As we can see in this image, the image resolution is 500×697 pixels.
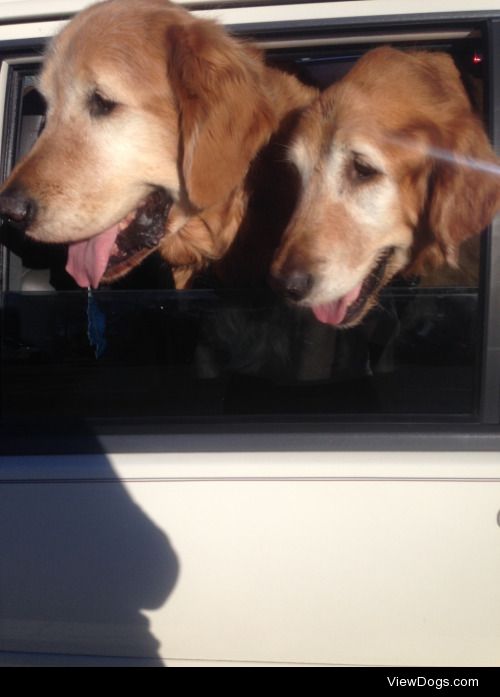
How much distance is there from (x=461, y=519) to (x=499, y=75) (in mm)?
1214

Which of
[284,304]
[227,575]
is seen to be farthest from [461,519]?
[284,304]

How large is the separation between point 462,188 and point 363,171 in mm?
348

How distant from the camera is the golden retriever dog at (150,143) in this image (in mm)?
2871

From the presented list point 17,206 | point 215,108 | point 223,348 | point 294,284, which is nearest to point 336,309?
point 294,284

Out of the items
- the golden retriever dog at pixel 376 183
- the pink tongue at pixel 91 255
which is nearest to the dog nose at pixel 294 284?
the golden retriever dog at pixel 376 183

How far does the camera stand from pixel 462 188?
2645mm

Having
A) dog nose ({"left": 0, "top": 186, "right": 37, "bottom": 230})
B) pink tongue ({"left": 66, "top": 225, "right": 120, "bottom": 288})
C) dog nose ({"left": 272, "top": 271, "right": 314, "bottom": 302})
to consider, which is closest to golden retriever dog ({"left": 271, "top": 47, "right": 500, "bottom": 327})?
dog nose ({"left": 272, "top": 271, "right": 314, "bottom": 302})

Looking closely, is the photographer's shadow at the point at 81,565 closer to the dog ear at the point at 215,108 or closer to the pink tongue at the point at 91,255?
the pink tongue at the point at 91,255

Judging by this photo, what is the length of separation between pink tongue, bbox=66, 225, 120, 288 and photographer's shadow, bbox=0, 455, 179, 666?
76 cm

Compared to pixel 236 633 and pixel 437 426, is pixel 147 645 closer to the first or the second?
pixel 236 633

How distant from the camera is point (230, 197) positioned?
120 inches

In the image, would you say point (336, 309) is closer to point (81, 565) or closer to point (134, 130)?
point (134, 130)

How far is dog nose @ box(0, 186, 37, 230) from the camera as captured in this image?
2777mm

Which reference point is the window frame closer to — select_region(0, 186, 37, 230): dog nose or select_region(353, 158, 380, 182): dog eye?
select_region(353, 158, 380, 182): dog eye
